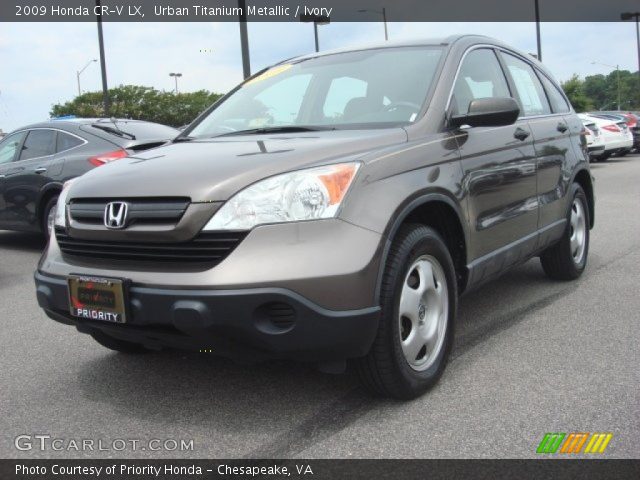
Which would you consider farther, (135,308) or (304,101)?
(304,101)

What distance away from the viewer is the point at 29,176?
7.80m

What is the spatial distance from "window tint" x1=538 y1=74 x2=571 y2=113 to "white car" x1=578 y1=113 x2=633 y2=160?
15.1 m

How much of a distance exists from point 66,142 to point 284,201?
5810mm

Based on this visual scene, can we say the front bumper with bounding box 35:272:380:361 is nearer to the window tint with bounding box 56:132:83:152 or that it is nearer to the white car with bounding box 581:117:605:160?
the window tint with bounding box 56:132:83:152

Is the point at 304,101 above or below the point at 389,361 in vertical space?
above

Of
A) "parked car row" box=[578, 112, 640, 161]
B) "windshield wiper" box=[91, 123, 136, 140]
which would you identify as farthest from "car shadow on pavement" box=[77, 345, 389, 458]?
"parked car row" box=[578, 112, 640, 161]

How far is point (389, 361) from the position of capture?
9.44 feet

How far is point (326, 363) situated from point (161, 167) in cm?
112

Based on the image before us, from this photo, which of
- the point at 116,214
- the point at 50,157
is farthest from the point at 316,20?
the point at 116,214

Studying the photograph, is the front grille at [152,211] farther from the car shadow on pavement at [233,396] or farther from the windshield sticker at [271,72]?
the windshield sticker at [271,72]

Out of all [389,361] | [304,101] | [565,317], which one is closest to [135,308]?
[389,361]

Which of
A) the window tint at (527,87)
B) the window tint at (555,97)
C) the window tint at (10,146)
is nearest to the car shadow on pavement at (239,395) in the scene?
the window tint at (527,87)

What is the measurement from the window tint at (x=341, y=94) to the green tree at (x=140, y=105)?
3634 cm

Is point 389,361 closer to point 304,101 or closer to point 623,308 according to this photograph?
point 304,101
